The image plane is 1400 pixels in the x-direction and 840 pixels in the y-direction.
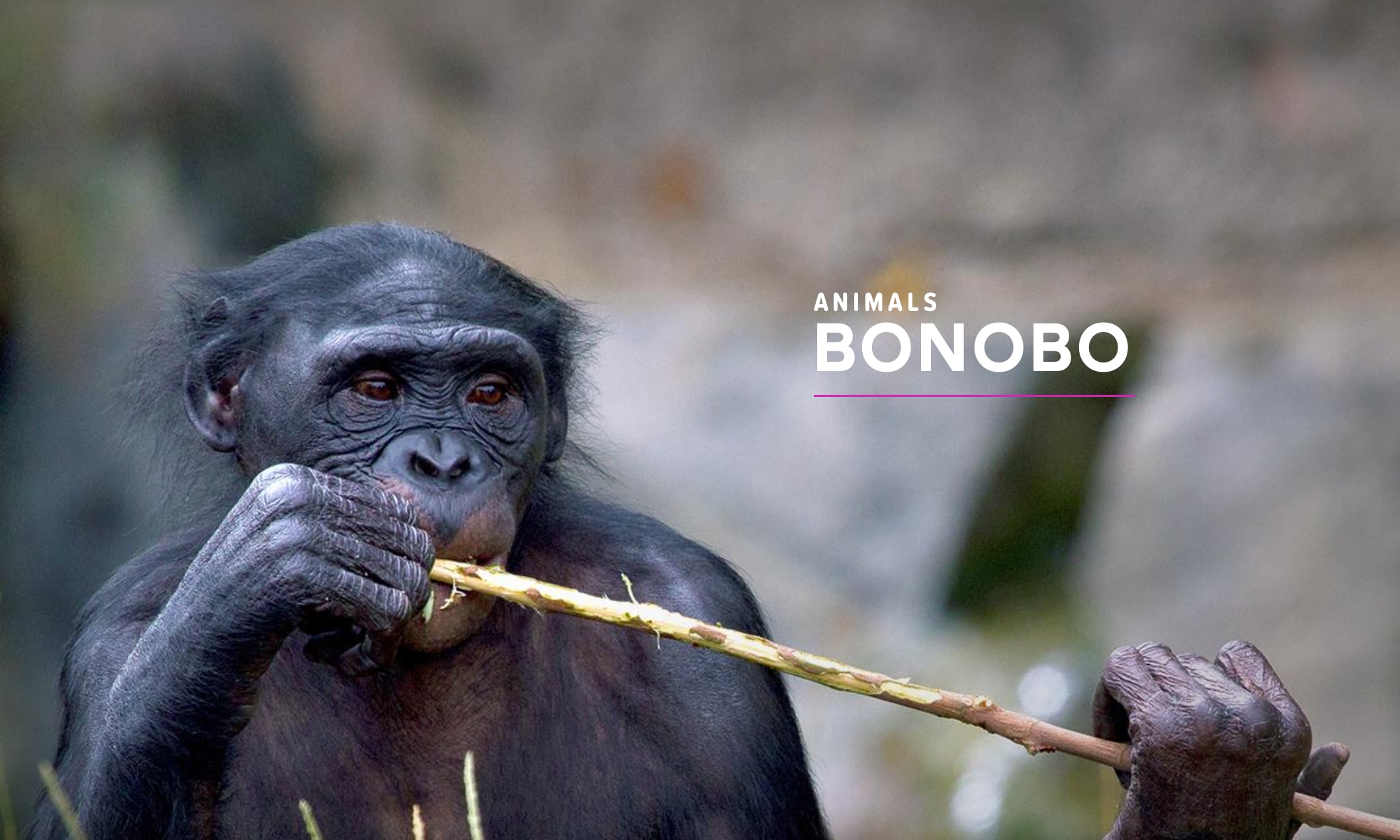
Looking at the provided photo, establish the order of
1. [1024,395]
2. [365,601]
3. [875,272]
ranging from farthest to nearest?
1. [875,272]
2. [1024,395]
3. [365,601]

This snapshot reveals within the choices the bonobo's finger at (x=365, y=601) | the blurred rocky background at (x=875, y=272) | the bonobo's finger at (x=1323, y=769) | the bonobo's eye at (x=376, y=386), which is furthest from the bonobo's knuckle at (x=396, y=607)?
the blurred rocky background at (x=875, y=272)

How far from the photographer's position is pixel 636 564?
17.6 ft

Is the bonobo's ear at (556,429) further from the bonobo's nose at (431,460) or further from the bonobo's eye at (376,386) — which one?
the bonobo's nose at (431,460)

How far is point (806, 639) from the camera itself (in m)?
11.1

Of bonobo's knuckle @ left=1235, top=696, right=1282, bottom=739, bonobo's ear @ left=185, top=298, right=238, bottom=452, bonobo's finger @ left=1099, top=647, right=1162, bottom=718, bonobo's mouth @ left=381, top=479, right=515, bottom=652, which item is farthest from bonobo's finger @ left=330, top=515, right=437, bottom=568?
bonobo's knuckle @ left=1235, top=696, right=1282, bottom=739

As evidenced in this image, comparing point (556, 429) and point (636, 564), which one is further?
point (636, 564)

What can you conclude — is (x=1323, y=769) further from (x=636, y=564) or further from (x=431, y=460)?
(x=431, y=460)

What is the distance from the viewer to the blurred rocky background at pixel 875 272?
10.6 m

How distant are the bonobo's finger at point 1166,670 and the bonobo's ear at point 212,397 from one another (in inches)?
96.9

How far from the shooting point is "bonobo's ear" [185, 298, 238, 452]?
5.05m

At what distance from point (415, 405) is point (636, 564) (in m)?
0.97

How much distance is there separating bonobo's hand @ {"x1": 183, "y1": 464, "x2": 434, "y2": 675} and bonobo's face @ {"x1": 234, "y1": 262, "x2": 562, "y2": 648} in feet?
0.61

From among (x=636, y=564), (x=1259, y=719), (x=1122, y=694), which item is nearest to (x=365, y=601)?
(x=636, y=564)

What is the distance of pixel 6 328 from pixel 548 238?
11.0 ft
